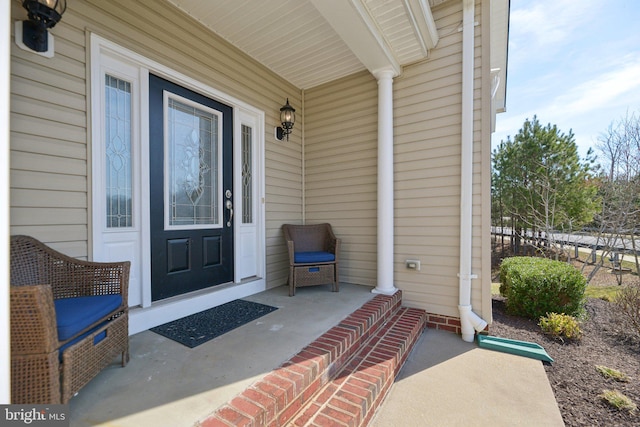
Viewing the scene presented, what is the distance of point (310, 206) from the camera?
413 centimetres

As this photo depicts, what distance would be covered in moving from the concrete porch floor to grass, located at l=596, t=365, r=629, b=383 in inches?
21.0

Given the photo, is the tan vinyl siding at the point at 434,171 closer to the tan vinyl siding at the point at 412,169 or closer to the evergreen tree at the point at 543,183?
the tan vinyl siding at the point at 412,169

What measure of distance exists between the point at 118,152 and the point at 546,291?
502 centimetres

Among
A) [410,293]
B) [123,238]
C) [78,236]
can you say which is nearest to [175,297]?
[123,238]

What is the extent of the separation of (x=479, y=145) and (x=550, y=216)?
699 cm

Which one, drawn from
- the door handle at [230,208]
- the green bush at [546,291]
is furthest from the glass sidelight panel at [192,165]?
the green bush at [546,291]

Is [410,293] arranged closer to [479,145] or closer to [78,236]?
[479,145]

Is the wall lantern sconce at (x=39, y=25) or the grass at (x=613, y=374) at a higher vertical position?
the wall lantern sconce at (x=39, y=25)

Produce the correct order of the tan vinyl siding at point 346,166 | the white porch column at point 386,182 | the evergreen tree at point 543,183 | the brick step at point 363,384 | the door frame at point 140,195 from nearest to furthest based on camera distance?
1. the brick step at point 363,384
2. the door frame at point 140,195
3. the white porch column at point 386,182
4. the tan vinyl siding at point 346,166
5. the evergreen tree at point 543,183

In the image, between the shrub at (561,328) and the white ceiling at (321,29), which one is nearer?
the white ceiling at (321,29)

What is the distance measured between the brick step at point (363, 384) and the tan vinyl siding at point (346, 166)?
3.66ft

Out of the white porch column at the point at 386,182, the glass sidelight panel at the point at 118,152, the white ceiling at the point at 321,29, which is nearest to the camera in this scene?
the glass sidelight panel at the point at 118,152

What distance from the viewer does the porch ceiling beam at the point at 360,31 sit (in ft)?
7.34

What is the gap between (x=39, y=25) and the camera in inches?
66.9
